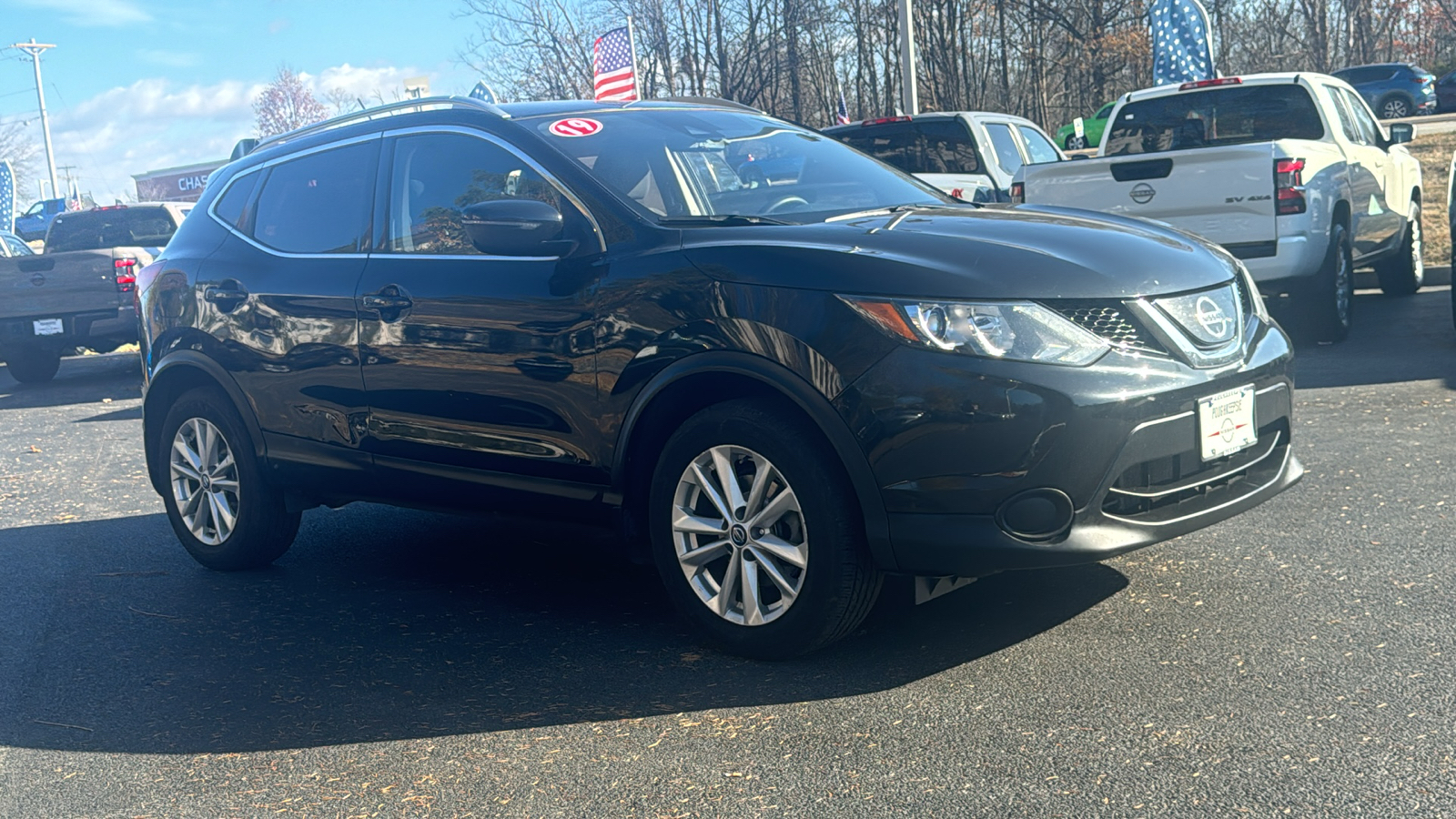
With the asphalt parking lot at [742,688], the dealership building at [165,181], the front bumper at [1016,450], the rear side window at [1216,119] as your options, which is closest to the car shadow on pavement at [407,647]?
the asphalt parking lot at [742,688]

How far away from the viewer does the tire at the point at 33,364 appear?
14.2 metres

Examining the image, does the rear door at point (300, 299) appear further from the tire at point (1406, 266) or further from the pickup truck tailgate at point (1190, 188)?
the tire at point (1406, 266)

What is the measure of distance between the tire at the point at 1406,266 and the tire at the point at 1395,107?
1203 inches

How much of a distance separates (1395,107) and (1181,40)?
23.4m

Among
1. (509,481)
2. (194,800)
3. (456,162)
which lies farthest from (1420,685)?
(456,162)

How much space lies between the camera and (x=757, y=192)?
15.3 feet

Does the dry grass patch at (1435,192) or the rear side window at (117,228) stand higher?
the rear side window at (117,228)

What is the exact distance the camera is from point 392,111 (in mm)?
5320

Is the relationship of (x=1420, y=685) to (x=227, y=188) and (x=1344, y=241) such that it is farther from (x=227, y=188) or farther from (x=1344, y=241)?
(x=1344, y=241)

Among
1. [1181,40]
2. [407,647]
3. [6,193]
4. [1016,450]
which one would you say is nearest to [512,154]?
[407,647]

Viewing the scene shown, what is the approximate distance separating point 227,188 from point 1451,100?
44.1m

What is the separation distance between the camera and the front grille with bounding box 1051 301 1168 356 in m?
3.68

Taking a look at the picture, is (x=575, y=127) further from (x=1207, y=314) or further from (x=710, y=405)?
(x=1207, y=314)

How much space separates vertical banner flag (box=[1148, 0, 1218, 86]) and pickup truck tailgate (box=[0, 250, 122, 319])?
1481cm
